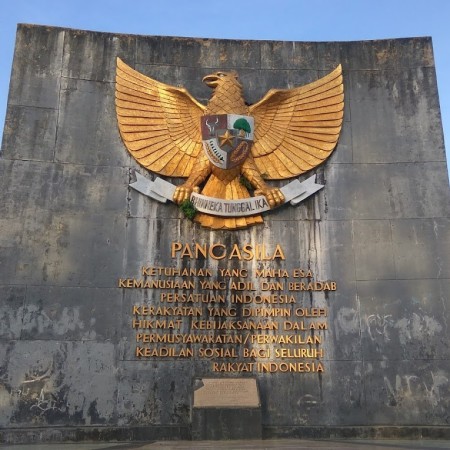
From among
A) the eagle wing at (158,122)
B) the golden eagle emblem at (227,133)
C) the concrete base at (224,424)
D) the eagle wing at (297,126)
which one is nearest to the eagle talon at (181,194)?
the golden eagle emblem at (227,133)

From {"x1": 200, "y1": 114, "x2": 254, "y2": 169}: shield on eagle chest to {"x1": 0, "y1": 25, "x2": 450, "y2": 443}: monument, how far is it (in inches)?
1.7

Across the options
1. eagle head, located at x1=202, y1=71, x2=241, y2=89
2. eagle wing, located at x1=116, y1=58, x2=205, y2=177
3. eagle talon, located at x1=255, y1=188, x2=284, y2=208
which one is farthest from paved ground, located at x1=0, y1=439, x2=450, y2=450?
eagle head, located at x1=202, y1=71, x2=241, y2=89

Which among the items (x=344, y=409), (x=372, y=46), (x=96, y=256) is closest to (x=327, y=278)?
(x=344, y=409)

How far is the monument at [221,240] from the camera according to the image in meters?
9.25

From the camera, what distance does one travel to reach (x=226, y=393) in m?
8.88

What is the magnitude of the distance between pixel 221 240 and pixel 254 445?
388 centimetres

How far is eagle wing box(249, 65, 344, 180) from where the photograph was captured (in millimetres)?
10781

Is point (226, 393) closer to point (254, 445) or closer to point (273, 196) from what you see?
point (254, 445)

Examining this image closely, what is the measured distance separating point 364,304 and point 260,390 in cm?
249

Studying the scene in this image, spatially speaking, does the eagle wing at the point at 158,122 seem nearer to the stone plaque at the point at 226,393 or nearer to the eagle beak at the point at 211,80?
the eagle beak at the point at 211,80

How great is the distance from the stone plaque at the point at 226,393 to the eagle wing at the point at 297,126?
158 inches

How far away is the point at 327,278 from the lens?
10125mm

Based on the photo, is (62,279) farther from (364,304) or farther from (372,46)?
(372,46)

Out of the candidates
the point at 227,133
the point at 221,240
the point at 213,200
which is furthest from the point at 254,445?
the point at 227,133
